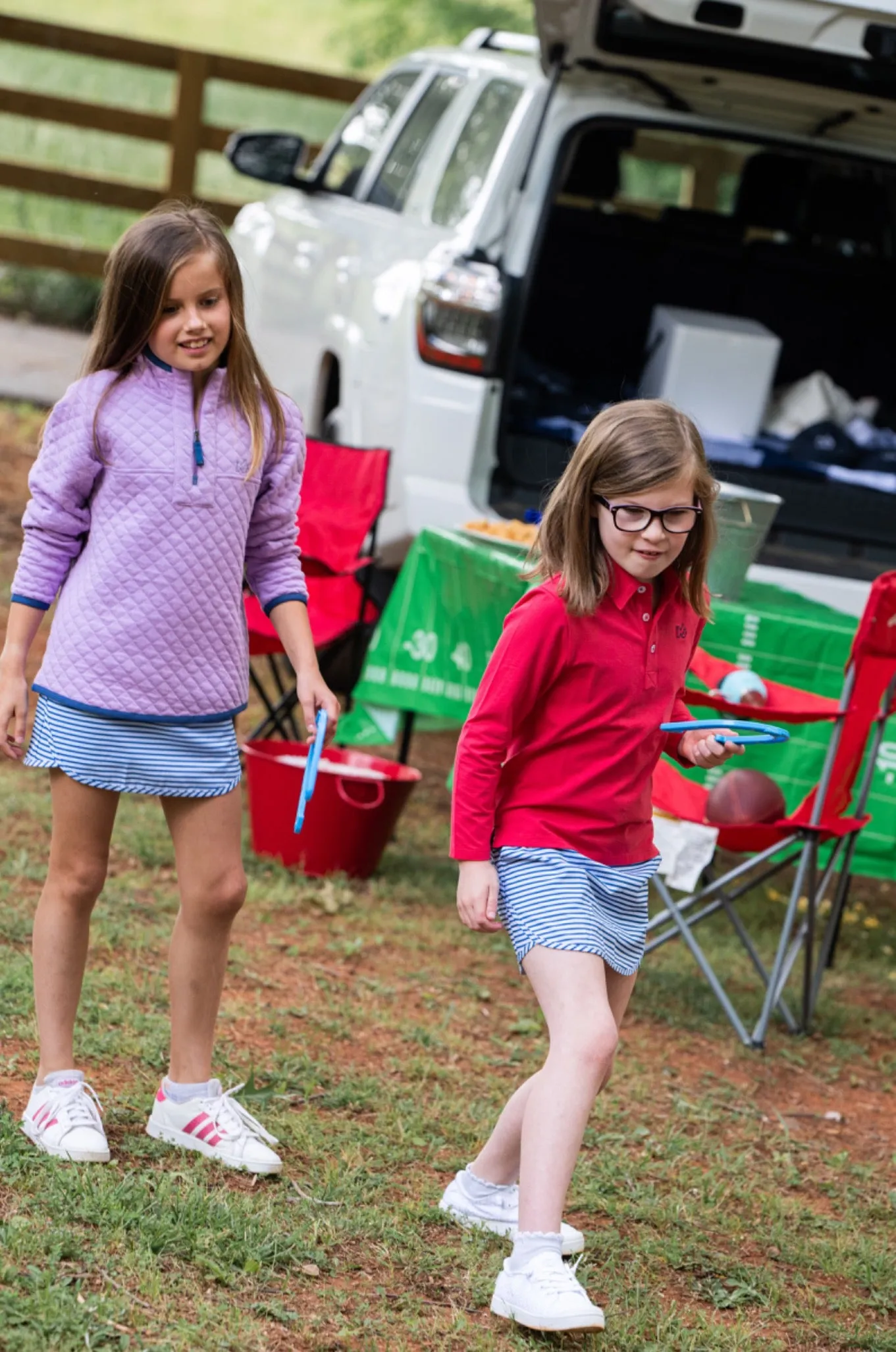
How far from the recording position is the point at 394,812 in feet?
15.9

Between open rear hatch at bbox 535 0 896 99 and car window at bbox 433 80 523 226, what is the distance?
0.43 meters

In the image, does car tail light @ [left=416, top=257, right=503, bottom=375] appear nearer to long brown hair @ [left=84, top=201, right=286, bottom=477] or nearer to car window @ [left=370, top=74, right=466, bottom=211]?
car window @ [left=370, top=74, right=466, bottom=211]

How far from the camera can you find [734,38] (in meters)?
4.55

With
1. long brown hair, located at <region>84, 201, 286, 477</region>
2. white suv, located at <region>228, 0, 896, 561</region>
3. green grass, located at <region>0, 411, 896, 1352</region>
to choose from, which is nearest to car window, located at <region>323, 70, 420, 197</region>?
white suv, located at <region>228, 0, 896, 561</region>

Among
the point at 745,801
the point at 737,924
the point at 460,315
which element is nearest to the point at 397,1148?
the point at 737,924

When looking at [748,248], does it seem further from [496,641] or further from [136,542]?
[136,542]

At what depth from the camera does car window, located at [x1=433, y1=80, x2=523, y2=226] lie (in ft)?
18.0

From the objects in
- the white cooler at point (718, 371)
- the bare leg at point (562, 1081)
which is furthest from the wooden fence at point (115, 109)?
the bare leg at point (562, 1081)

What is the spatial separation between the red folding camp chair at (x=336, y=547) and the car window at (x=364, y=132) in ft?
6.25

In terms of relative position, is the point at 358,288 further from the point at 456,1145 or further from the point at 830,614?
the point at 456,1145

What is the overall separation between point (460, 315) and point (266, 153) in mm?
1862

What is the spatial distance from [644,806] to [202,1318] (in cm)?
99

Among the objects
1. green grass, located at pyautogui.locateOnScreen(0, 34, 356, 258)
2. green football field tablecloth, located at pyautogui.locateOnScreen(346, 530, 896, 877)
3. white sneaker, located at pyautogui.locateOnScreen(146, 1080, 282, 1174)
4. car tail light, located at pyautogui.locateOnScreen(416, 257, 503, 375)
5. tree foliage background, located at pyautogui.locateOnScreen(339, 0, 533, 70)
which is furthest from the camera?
tree foliage background, located at pyautogui.locateOnScreen(339, 0, 533, 70)

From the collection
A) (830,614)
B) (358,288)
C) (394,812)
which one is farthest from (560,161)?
(394,812)
